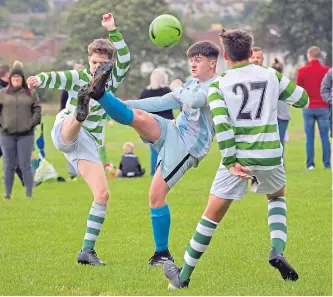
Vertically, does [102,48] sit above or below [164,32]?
below

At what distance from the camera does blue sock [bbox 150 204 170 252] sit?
395 inches

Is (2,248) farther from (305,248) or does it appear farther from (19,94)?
(19,94)

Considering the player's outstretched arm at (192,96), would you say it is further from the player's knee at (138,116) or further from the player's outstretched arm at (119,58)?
the player's outstretched arm at (119,58)

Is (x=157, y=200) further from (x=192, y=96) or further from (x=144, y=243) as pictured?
(x=144, y=243)

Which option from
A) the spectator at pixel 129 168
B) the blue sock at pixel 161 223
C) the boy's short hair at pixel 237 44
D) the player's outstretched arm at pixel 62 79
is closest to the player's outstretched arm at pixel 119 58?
the player's outstretched arm at pixel 62 79

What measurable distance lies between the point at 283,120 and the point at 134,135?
2041cm

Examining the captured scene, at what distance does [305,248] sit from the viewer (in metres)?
11.2

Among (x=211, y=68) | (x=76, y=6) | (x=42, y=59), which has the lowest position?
(x=42, y=59)

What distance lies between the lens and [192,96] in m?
9.30

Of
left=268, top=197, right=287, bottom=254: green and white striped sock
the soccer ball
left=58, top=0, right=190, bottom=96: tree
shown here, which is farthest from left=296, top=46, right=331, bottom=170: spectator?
left=58, top=0, right=190, bottom=96: tree

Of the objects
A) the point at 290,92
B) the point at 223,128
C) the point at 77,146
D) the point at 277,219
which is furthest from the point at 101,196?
the point at 290,92

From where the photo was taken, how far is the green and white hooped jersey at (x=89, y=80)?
10.7 metres

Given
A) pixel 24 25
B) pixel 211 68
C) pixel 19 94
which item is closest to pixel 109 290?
pixel 211 68

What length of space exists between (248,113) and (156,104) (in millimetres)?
1601
